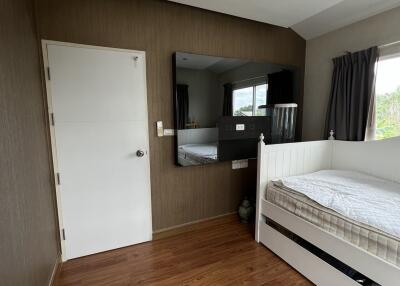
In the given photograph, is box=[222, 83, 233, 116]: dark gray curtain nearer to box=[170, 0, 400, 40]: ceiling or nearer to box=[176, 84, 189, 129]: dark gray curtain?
box=[176, 84, 189, 129]: dark gray curtain

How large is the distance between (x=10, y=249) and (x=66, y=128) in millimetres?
1105

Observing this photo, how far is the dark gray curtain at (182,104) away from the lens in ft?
7.38

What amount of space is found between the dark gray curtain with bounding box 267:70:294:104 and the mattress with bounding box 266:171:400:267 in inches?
41.0

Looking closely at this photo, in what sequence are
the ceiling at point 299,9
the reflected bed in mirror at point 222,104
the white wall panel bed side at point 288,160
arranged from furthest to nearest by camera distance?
the reflected bed in mirror at point 222,104
the white wall panel bed side at point 288,160
the ceiling at point 299,9

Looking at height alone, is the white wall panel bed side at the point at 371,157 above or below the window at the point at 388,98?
below

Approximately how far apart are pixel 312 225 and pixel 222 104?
1478mm

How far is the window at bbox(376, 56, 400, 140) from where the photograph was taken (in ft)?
7.11

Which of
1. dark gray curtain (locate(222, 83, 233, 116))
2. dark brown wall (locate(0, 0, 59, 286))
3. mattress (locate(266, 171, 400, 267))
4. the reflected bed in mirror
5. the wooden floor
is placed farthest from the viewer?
dark gray curtain (locate(222, 83, 233, 116))

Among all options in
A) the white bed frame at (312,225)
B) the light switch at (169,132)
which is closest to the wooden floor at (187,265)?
the white bed frame at (312,225)

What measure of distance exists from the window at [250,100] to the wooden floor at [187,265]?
142 centimetres

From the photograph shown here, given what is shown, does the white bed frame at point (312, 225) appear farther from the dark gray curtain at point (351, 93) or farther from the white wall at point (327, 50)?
the white wall at point (327, 50)

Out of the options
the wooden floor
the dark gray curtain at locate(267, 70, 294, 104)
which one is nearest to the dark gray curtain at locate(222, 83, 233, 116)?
the dark gray curtain at locate(267, 70, 294, 104)

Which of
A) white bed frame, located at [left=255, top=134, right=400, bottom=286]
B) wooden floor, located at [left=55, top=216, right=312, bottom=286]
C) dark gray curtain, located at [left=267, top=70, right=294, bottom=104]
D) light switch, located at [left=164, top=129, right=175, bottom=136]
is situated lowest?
wooden floor, located at [left=55, top=216, right=312, bottom=286]

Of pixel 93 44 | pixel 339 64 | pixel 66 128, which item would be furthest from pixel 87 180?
pixel 339 64
